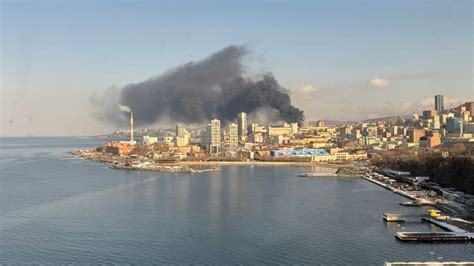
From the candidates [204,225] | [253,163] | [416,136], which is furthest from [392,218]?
[416,136]

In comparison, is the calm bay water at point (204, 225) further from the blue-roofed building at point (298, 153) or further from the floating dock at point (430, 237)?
the blue-roofed building at point (298, 153)

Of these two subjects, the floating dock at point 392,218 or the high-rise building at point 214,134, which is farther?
the high-rise building at point 214,134

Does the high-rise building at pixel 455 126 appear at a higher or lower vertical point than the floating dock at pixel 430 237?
higher

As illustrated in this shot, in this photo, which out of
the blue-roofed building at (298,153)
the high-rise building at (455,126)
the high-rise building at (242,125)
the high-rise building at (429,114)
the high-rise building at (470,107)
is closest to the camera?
the blue-roofed building at (298,153)

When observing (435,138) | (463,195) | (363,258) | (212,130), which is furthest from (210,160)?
(363,258)

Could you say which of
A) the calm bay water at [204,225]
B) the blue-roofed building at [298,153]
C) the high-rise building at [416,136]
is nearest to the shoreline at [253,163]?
the blue-roofed building at [298,153]

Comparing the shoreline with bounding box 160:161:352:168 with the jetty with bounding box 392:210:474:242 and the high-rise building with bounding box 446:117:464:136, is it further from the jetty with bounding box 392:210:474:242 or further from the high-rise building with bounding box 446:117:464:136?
the jetty with bounding box 392:210:474:242

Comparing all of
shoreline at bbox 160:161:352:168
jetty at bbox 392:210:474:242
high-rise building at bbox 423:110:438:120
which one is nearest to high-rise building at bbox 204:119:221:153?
shoreline at bbox 160:161:352:168
